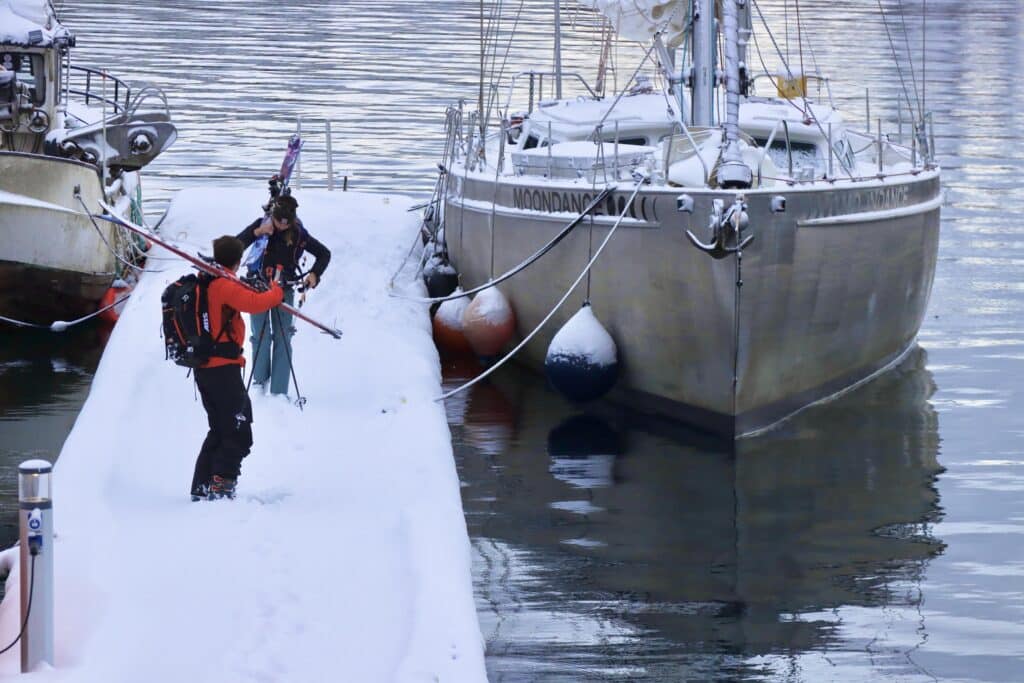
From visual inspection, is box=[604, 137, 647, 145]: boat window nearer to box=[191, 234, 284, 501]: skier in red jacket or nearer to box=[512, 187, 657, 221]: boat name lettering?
box=[512, 187, 657, 221]: boat name lettering

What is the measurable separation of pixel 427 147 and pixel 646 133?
16.0 meters

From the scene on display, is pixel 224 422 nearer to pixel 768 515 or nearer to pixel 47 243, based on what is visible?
pixel 768 515

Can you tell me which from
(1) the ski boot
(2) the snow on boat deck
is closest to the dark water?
(2) the snow on boat deck

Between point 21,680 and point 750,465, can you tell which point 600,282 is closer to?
point 750,465

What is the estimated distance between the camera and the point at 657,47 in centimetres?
1652

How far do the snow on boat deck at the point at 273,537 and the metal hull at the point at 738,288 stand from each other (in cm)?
176

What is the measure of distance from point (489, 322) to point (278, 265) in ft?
13.7

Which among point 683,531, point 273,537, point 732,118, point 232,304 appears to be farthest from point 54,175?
point 273,537

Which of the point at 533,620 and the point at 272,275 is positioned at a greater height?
the point at 272,275

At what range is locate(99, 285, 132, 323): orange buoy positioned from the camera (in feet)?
61.4

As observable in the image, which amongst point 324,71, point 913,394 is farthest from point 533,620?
point 324,71

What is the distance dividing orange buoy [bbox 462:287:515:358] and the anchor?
3.36m

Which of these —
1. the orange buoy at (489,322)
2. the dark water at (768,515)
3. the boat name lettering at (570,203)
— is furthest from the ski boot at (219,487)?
the orange buoy at (489,322)

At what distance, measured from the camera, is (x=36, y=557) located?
7.51m
